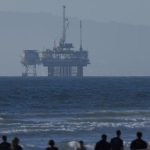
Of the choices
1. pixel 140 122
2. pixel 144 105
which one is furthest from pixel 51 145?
pixel 144 105

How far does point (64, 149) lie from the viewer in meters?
30.1

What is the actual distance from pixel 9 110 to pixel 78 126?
19.3 metres

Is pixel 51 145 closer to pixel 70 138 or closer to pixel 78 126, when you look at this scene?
pixel 70 138

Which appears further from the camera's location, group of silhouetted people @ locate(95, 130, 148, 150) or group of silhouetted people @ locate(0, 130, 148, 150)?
group of silhouetted people @ locate(95, 130, 148, 150)

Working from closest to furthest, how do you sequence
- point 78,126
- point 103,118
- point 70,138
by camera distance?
point 70,138
point 78,126
point 103,118

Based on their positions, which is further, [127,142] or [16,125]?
[16,125]

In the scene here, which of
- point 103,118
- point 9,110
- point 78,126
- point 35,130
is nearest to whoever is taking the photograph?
point 35,130

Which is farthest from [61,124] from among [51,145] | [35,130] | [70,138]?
[51,145]

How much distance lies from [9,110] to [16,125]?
662 inches

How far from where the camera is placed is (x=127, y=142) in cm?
Answer: 3162

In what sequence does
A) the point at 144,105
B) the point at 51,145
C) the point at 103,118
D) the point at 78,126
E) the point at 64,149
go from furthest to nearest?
the point at 144,105
the point at 103,118
the point at 78,126
the point at 64,149
the point at 51,145

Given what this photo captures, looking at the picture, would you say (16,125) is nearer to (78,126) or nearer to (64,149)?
(78,126)

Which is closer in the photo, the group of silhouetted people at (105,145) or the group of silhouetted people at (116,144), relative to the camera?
the group of silhouetted people at (105,145)

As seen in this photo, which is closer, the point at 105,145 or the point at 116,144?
the point at 105,145
